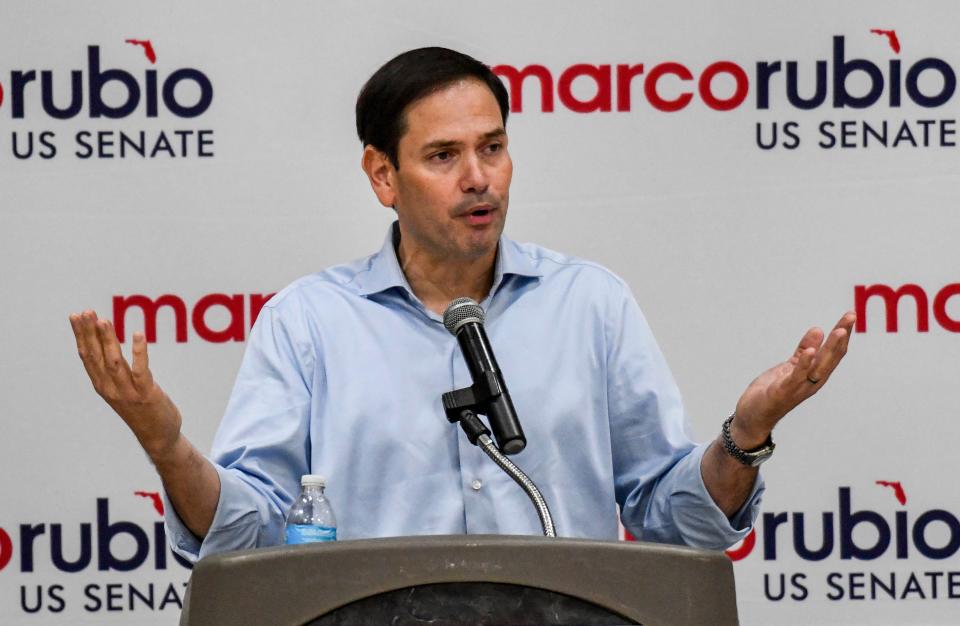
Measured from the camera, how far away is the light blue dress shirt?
2.15 m

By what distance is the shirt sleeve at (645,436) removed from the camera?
2.13 meters

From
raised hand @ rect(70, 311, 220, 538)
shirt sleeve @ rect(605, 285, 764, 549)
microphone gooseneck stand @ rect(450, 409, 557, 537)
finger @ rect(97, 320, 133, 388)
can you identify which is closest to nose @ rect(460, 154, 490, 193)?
shirt sleeve @ rect(605, 285, 764, 549)

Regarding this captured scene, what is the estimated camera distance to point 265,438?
212 cm

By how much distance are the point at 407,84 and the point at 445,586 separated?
1235 millimetres

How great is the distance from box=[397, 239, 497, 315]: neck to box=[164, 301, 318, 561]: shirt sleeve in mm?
217

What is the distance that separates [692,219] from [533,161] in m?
0.39

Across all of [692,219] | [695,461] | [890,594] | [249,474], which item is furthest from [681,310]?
[249,474]

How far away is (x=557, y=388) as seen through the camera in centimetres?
220

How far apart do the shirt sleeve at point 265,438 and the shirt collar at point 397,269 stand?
141mm

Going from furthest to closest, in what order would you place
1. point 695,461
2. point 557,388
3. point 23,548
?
1. point 23,548
2. point 557,388
3. point 695,461

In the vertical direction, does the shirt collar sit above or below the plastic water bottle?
above

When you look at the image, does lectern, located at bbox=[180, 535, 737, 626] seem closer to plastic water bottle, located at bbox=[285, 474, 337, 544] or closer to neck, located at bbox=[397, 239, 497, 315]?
plastic water bottle, located at bbox=[285, 474, 337, 544]

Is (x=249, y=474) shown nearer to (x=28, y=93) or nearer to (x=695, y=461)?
(x=695, y=461)

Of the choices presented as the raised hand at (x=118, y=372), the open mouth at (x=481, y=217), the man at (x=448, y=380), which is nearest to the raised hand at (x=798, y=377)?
the man at (x=448, y=380)
